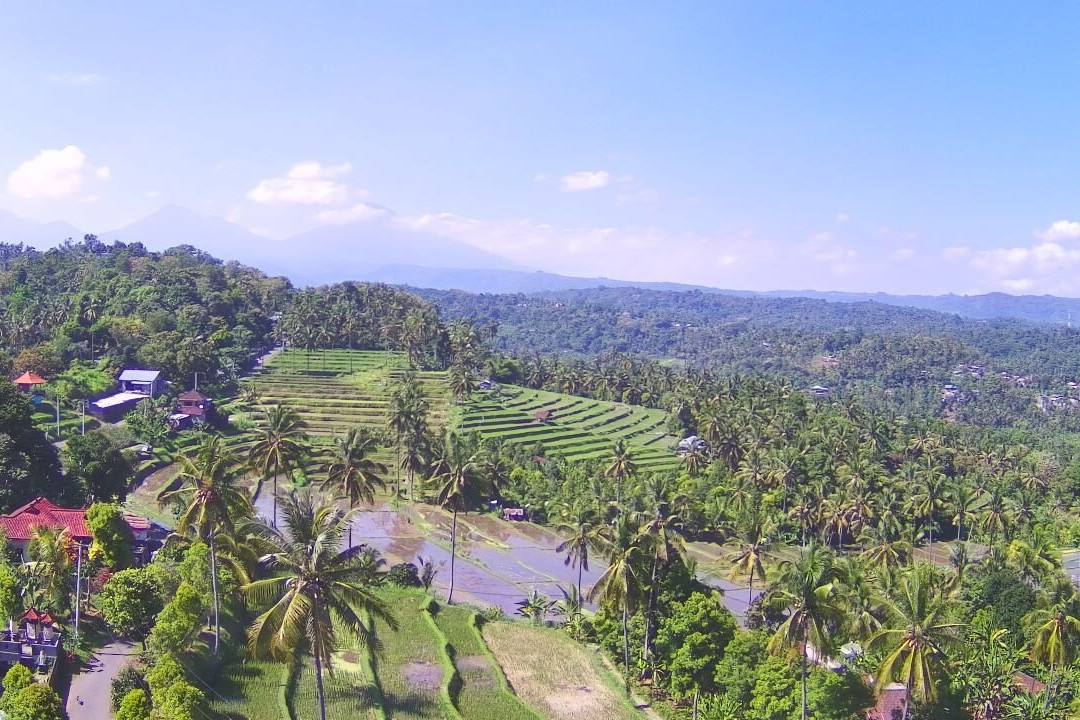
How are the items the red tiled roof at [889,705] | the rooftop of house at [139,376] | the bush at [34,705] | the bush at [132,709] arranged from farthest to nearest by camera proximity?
the rooftop of house at [139,376] → the red tiled roof at [889,705] → the bush at [132,709] → the bush at [34,705]

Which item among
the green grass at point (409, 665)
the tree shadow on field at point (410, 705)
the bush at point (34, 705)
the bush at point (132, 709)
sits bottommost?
the green grass at point (409, 665)

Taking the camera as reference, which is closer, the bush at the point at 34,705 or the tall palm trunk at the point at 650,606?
the bush at the point at 34,705

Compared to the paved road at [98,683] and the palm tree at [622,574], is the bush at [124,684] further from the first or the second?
the palm tree at [622,574]

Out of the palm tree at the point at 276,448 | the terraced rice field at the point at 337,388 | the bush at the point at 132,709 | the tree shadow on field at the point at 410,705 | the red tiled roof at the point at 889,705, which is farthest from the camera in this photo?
the terraced rice field at the point at 337,388

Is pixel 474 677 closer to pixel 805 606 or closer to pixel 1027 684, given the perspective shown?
pixel 805 606

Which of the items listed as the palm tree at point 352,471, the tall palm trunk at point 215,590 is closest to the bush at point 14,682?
the tall palm trunk at point 215,590

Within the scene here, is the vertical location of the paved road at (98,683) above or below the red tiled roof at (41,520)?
below

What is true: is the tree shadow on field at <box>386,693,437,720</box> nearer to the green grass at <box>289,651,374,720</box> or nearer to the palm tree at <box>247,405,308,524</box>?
the green grass at <box>289,651,374,720</box>
